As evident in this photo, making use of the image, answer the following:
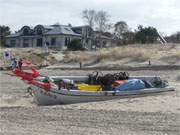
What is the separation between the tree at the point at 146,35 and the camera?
62719mm

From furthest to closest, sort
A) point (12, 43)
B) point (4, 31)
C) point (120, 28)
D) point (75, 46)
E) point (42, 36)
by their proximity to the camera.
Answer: point (4, 31) < point (120, 28) < point (12, 43) < point (42, 36) < point (75, 46)

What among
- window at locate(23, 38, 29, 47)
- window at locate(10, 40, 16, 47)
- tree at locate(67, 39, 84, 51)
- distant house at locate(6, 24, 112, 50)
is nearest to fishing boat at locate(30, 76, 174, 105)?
tree at locate(67, 39, 84, 51)

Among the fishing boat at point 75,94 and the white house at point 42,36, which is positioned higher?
the white house at point 42,36

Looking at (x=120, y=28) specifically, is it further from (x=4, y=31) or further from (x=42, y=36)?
(x=4, y=31)

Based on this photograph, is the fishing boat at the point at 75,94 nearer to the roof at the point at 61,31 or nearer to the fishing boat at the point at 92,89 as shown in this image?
the fishing boat at the point at 92,89

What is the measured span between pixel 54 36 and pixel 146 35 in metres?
14.6

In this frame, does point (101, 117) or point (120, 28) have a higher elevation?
point (120, 28)

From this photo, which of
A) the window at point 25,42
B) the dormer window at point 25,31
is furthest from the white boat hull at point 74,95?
the dormer window at point 25,31

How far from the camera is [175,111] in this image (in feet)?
47.2

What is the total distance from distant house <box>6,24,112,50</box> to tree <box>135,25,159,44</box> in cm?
1048

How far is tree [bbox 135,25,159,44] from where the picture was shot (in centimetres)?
6272

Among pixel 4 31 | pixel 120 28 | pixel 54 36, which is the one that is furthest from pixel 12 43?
pixel 120 28

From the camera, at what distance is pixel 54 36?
237 feet

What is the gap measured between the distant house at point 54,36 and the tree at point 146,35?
10475mm
